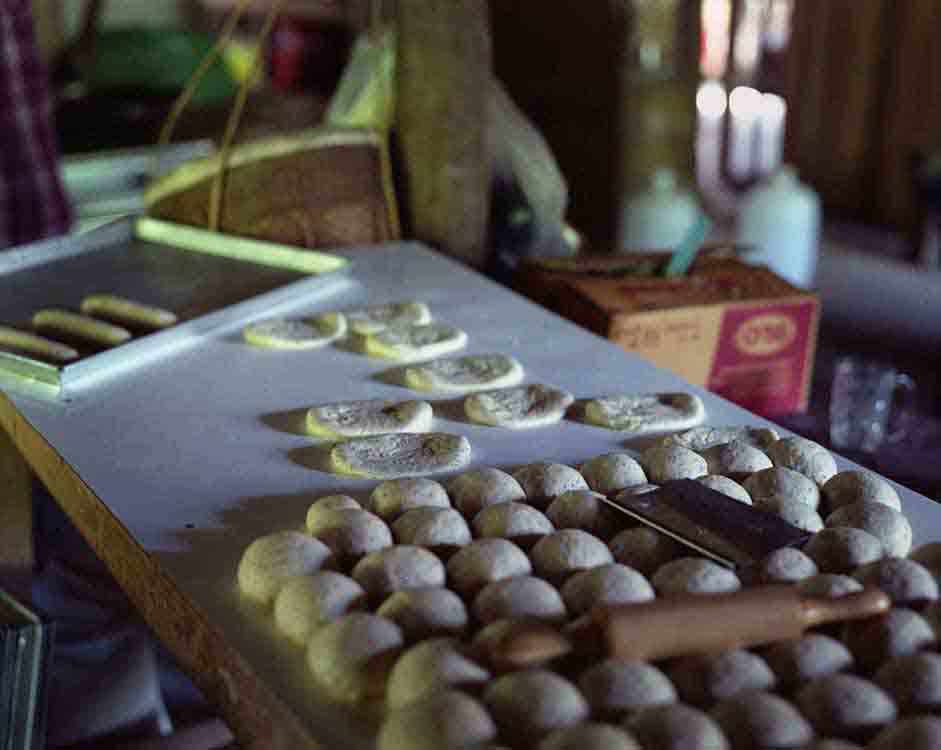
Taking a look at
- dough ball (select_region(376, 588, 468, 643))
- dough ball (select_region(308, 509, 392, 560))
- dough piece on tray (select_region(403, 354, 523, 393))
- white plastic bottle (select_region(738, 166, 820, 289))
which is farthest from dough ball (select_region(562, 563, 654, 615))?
white plastic bottle (select_region(738, 166, 820, 289))

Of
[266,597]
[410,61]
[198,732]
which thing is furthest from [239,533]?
[410,61]

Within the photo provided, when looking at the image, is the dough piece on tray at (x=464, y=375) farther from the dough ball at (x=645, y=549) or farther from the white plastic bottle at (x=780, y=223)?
the white plastic bottle at (x=780, y=223)

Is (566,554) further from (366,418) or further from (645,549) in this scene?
(366,418)

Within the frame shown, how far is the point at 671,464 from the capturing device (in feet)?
4.80

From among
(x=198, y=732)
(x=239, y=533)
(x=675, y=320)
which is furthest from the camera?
(x=675, y=320)

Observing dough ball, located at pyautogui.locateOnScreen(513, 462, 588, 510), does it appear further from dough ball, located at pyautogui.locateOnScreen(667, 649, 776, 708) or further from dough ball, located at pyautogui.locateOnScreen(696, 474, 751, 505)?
dough ball, located at pyautogui.locateOnScreen(667, 649, 776, 708)

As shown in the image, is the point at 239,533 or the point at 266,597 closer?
the point at 266,597

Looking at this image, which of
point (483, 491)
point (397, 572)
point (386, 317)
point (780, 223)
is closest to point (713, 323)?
point (386, 317)

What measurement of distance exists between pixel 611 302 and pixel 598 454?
73 cm

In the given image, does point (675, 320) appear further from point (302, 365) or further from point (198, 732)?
point (198, 732)

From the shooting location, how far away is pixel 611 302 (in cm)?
225

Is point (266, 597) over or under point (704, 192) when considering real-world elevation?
over

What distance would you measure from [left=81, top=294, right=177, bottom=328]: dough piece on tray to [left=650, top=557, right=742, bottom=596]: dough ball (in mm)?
1180

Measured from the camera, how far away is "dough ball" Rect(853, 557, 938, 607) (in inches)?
46.1
